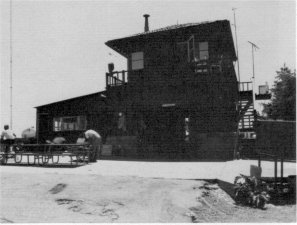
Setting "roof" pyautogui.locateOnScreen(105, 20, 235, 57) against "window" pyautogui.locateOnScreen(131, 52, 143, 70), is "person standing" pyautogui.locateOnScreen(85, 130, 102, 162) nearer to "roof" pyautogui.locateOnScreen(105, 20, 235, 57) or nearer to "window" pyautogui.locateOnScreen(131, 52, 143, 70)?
"window" pyautogui.locateOnScreen(131, 52, 143, 70)

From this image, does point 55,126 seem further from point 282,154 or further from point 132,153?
point 282,154

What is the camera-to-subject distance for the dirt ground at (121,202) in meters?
7.62

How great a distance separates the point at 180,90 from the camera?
16.9 metres

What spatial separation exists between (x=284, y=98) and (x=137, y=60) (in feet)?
88.8

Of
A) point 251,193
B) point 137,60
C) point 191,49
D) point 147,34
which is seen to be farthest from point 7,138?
point 251,193

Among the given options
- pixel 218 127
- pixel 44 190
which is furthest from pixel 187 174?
pixel 218 127

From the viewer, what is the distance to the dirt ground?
7.62m

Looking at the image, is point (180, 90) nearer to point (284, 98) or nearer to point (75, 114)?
point (75, 114)

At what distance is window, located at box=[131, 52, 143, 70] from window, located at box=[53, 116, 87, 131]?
6.75m

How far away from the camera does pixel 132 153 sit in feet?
61.0

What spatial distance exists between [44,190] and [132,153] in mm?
9516

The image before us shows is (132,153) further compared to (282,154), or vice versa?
(132,153)

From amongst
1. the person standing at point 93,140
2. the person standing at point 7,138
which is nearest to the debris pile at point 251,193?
the person standing at point 93,140

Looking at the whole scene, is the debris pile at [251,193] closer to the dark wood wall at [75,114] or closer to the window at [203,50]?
the window at [203,50]
